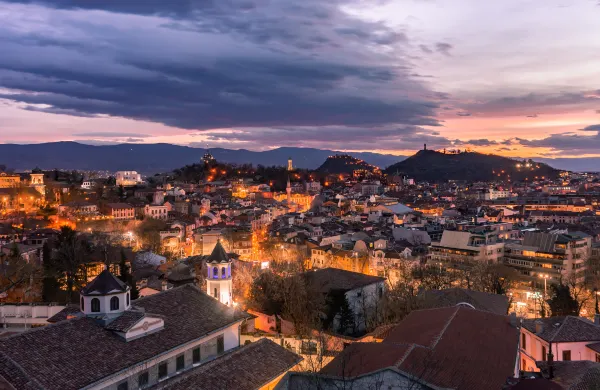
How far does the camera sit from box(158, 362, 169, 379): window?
14.0m

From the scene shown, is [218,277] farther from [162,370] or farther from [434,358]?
[434,358]

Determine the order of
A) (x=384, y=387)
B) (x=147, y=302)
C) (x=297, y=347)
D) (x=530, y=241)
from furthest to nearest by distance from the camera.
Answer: (x=530, y=241) → (x=297, y=347) → (x=147, y=302) → (x=384, y=387)

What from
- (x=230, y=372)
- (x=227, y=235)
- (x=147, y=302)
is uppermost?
(x=147, y=302)

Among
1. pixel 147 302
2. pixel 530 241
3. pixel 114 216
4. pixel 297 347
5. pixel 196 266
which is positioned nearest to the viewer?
pixel 147 302

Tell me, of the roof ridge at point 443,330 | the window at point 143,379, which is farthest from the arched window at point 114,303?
the roof ridge at point 443,330

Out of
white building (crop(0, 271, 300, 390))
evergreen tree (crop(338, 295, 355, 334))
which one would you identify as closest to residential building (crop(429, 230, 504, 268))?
evergreen tree (crop(338, 295, 355, 334))

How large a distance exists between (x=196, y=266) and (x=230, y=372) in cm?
2601

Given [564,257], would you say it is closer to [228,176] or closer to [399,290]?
[399,290]

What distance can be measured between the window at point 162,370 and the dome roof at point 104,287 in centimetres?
271

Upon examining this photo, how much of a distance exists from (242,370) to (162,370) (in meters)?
2.44

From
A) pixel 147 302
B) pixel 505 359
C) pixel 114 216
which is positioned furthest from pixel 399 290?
pixel 114 216

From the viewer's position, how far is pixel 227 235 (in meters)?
56.2

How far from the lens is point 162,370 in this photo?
14.2m

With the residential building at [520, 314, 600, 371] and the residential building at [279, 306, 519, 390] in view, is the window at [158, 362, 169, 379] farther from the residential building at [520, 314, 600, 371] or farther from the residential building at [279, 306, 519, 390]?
the residential building at [520, 314, 600, 371]
